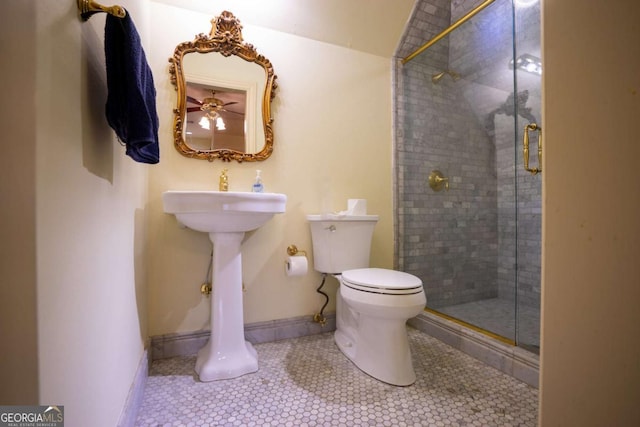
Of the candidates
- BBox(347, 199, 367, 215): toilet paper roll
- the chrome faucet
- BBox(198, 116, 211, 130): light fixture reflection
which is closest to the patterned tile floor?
BBox(347, 199, 367, 215): toilet paper roll

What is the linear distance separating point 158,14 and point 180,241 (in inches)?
49.8

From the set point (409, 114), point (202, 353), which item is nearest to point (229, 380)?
point (202, 353)

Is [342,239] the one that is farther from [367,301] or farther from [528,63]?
[528,63]

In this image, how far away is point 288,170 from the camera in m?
1.83

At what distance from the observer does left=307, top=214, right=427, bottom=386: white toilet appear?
1.28 metres

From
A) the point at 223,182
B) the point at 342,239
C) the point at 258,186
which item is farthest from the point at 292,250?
the point at 223,182

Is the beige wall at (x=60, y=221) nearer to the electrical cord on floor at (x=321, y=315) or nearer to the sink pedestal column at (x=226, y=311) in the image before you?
the sink pedestal column at (x=226, y=311)

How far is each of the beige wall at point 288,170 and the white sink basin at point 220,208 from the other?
37 cm

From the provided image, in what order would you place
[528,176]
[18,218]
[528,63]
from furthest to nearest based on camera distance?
[528,176] → [528,63] → [18,218]

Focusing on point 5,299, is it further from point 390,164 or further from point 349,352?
point 390,164

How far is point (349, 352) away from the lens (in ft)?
5.13

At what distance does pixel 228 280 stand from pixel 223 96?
3.49 ft

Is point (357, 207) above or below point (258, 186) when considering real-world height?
below

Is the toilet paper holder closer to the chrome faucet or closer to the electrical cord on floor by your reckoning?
the electrical cord on floor
